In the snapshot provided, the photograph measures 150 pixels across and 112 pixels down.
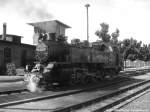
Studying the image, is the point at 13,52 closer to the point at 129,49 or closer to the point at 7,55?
the point at 7,55

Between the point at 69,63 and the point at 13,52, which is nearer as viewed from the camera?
the point at 69,63

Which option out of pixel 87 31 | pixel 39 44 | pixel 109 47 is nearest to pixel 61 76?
pixel 39 44

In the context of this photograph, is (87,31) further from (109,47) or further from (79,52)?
(79,52)

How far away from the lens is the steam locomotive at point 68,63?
12.2 metres

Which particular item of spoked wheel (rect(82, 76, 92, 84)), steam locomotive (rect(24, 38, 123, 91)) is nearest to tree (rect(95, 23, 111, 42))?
steam locomotive (rect(24, 38, 123, 91))

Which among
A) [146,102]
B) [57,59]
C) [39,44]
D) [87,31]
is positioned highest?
[87,31]

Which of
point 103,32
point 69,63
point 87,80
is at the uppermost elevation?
point 103,32

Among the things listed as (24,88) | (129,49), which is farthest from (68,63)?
(129,49)

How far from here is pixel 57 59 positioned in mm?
13297

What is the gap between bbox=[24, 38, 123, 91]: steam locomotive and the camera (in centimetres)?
1224

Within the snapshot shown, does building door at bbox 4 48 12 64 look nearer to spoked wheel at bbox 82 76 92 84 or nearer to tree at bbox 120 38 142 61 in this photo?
spoked wheel at bbox 82 76 92 84

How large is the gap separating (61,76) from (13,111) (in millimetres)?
5683

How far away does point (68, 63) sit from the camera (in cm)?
1312

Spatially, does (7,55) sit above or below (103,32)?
below
